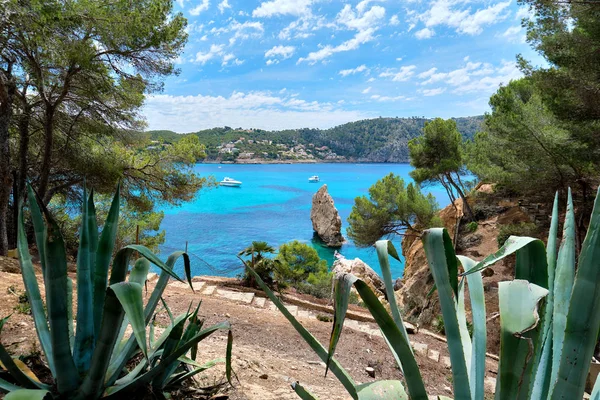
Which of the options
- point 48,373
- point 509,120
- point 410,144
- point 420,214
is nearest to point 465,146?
point 410,144

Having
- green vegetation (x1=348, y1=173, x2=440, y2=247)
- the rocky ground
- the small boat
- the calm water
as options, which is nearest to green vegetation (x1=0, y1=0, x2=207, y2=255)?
the calm water

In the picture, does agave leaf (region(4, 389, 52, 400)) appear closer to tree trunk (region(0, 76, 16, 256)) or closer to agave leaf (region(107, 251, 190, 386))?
agave leaf (region(107, 251, 190, 386))

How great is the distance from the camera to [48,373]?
1670 millimetres

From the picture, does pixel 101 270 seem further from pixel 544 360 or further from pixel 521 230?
pixel 521 230

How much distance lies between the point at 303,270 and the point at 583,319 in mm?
10895

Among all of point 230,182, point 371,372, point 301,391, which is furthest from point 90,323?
point 230,182

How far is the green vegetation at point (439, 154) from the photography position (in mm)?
15320

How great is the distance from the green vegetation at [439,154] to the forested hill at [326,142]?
3087 inches

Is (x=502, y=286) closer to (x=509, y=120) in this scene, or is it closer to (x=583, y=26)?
(x=583, y=26)

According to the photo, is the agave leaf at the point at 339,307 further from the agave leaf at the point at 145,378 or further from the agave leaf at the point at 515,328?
the agave leaf at the point at 145,378

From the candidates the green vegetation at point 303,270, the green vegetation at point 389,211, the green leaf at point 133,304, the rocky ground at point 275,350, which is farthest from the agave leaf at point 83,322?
the green vegetation at point 389,211

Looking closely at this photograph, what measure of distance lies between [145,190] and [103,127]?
1898mm

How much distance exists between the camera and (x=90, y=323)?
145 centimetres

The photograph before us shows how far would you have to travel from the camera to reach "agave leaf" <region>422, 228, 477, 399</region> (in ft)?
3.00
